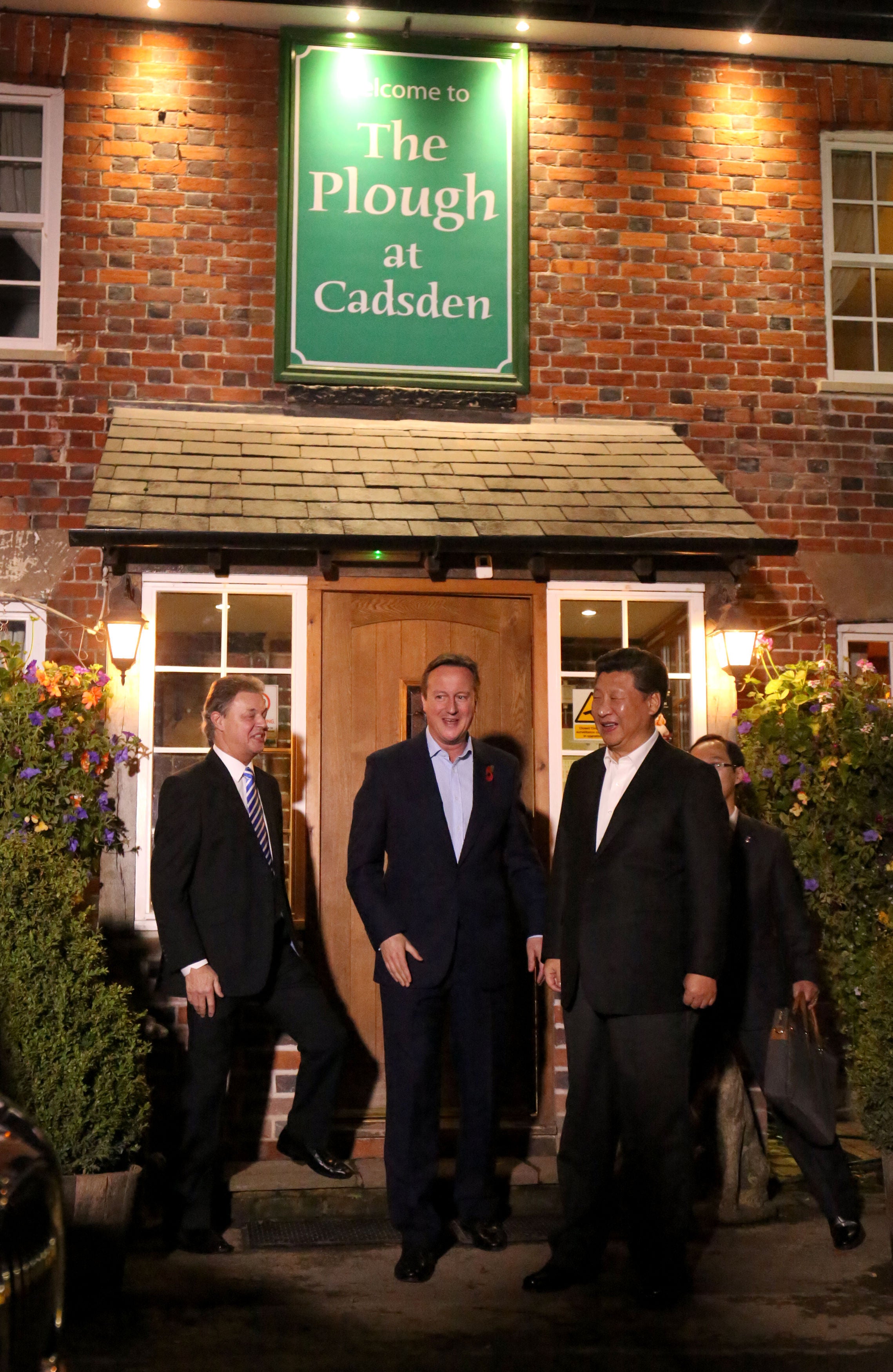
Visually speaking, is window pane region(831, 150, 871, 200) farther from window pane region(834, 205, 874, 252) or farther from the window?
the window

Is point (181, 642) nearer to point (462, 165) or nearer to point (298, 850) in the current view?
point (298, 850)

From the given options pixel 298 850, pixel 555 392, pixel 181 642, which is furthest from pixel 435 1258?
pixel 555 392

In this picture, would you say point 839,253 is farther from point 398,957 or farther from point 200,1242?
point 200,1242

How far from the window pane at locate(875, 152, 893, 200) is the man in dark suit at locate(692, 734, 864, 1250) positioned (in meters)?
4.54

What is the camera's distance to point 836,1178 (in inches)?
196

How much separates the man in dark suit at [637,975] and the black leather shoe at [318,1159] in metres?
1.26

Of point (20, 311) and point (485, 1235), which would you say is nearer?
point (485, 1235)

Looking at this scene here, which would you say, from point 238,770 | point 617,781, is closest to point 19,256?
point 238,770

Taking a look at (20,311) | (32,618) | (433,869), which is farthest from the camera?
Result: (20,311)

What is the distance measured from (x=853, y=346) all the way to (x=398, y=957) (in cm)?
511

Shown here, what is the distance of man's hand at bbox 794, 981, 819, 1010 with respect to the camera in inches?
205

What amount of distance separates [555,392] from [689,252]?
1199mm

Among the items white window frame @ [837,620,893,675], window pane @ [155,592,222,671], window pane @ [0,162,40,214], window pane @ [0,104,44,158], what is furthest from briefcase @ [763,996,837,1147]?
window pane @ [0,104,44,158]

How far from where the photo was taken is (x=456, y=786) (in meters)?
5.16
